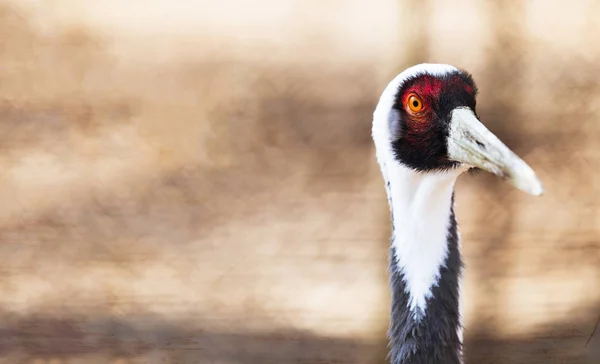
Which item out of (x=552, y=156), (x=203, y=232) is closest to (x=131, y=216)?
(x=203, y=232)

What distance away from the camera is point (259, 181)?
1.60 metres

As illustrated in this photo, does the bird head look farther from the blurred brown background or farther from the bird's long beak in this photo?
the blurred brown background

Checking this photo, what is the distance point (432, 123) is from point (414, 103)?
50 mm

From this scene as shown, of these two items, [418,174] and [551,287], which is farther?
[551,287]

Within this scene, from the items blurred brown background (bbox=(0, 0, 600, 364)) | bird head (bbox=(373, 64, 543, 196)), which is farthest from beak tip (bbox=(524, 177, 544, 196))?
blurred brown background (bbox=(0, 0, 600, 364))

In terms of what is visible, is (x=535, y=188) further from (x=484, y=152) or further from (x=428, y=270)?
(x=428, y=270)

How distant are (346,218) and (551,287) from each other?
543 millimetres

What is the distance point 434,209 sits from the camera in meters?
1.18

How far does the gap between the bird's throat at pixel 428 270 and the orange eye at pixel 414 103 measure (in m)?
0.11

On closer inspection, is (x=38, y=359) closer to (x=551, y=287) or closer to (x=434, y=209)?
(x=434, y=209)

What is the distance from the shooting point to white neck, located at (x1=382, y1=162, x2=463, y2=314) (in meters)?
1.17

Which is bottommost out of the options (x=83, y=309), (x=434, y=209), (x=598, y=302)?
(x=598, y=302)

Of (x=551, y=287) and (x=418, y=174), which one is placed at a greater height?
(x=418, y=174)

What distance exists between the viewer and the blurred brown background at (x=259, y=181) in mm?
1525
